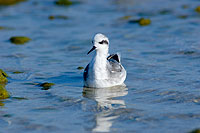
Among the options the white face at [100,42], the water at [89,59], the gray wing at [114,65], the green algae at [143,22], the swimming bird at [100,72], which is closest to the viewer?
the water at [89,59]

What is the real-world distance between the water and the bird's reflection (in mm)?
22

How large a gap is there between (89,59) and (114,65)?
112 inches

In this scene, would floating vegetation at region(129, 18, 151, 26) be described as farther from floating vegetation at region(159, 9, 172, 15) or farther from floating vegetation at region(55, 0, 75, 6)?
floating vegetation at region(55, 0, 75, 6)

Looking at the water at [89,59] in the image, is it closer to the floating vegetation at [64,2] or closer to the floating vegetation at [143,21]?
the floating vegetation at [143,21]

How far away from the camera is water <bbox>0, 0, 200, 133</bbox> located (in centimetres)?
873

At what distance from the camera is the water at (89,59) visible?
8734mm

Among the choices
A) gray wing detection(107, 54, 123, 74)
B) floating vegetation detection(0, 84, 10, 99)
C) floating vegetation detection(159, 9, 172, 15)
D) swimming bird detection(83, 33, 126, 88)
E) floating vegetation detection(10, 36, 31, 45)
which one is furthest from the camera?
floating vegetation detection(159, 9, 172, 15)

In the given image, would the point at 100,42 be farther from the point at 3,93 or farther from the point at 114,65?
the point at 3,93

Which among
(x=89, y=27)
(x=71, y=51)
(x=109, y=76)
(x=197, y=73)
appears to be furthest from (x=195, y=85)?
(x=89, y=27)

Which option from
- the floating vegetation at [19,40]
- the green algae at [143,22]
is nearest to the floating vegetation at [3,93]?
the floating vegetation at [19,40]

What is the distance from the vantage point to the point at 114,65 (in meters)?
11.8

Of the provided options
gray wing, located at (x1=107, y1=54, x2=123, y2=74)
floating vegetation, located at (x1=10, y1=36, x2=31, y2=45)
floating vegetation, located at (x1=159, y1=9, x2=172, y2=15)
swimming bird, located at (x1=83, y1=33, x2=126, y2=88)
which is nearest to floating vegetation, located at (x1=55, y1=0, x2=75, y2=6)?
floating vegetation, located at (x1=159, y1=9, x2=172, y2=15)

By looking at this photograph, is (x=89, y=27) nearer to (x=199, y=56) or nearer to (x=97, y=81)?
(x=199, y=56)

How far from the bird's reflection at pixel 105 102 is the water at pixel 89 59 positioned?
22mm
